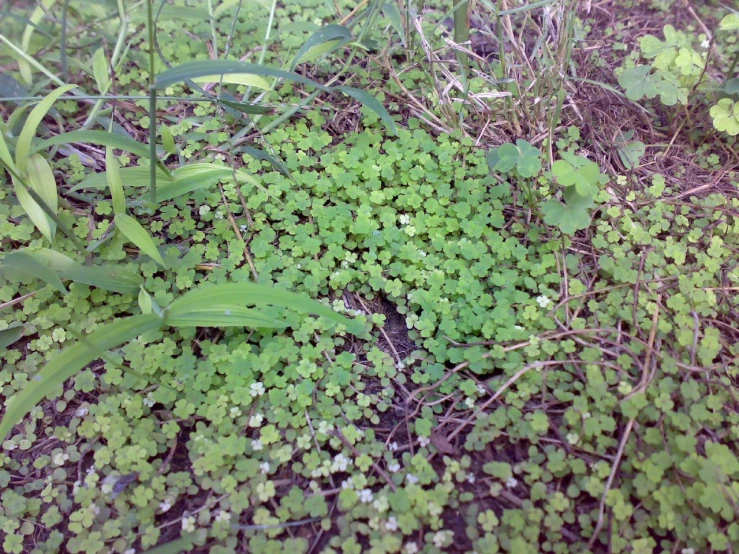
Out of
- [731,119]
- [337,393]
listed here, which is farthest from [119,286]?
[731,119]

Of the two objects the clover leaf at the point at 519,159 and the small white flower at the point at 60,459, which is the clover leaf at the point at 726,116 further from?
the small white flower at the point at 60,459

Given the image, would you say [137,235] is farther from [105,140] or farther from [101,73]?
[101,73]

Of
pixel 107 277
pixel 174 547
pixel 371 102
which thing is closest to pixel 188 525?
pixel 174 547

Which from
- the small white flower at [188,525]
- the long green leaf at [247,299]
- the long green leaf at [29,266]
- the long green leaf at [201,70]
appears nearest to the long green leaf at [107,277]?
the long green leaf at [29,266]

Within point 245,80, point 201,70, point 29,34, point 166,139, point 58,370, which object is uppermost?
point 201,70

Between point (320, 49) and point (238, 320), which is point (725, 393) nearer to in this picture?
point (238, 320)
